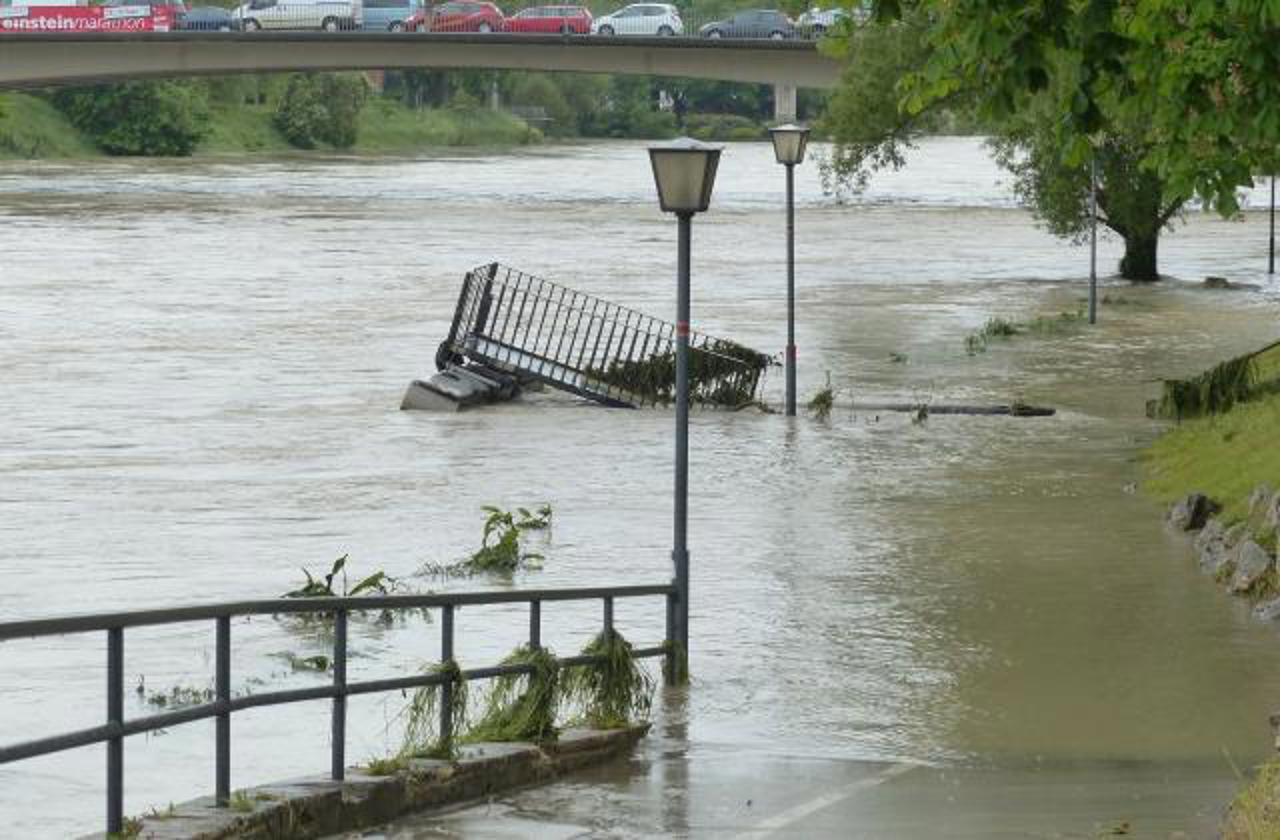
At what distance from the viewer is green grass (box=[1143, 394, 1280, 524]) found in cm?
2178

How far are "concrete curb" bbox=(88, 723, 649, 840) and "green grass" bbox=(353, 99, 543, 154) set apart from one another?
115 metres

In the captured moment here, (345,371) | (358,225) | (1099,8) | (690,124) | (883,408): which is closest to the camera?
(1099,8)

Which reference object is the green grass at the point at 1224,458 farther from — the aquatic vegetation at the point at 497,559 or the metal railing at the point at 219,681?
the metal railing at the point at 219,681

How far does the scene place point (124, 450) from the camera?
2938cm

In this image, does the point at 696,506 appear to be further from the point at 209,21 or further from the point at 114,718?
the point at 209,21

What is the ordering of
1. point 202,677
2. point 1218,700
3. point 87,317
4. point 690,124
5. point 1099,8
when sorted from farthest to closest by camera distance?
point 690,124
point 87,317
point 202,677
point 1218,700
point 1099,8

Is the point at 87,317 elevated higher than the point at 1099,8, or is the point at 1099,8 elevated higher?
the point at 1099,8

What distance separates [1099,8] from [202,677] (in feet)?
22.6

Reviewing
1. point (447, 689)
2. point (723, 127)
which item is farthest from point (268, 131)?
point (447, 689)

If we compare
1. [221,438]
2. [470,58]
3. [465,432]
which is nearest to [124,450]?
[221,438]

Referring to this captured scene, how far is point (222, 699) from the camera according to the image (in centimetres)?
895

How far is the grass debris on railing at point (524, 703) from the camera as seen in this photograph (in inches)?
453

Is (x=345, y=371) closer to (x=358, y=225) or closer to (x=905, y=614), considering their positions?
(x=905, y=614)

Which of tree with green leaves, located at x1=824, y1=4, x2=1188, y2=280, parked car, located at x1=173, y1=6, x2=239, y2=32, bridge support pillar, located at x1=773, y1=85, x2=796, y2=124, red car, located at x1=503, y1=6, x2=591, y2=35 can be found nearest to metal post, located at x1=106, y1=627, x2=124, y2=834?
tree with green leaves, located at x1=824, y1=4, x2=1188, y2=280
